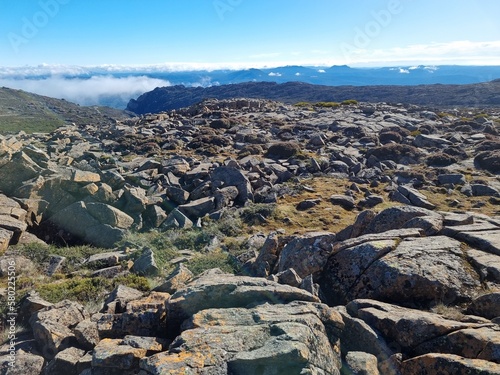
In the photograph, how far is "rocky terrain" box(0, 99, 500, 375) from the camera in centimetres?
517

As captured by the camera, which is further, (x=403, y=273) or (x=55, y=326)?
(x=403, y=273)

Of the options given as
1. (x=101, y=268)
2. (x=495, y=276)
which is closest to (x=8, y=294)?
(x=101, y=268)

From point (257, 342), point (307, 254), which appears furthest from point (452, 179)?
point (257, 342)

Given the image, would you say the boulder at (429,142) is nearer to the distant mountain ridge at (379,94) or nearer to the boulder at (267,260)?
the boulder at (267,260)

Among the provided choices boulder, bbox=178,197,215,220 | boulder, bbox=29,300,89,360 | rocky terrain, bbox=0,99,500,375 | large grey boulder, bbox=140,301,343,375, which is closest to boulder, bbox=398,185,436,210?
rocky terrain, bbox=0,99,500,375

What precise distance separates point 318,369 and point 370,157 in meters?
27.2

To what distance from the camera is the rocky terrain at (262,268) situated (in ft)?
17.0

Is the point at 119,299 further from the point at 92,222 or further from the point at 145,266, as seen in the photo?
the point at 92,222

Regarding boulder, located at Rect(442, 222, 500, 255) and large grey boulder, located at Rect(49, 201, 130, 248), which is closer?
boulder, located at Rect(442, 222, 500, 255)

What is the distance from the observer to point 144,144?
33656mm

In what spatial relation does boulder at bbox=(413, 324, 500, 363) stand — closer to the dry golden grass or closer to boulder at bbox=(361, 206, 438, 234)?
boulder at bbox=(361, 206, 438, 234)

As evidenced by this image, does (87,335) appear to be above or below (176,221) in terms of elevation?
above

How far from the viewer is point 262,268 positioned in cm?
1034

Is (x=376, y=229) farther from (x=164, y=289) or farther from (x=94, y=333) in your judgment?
(x=94, y=333)
